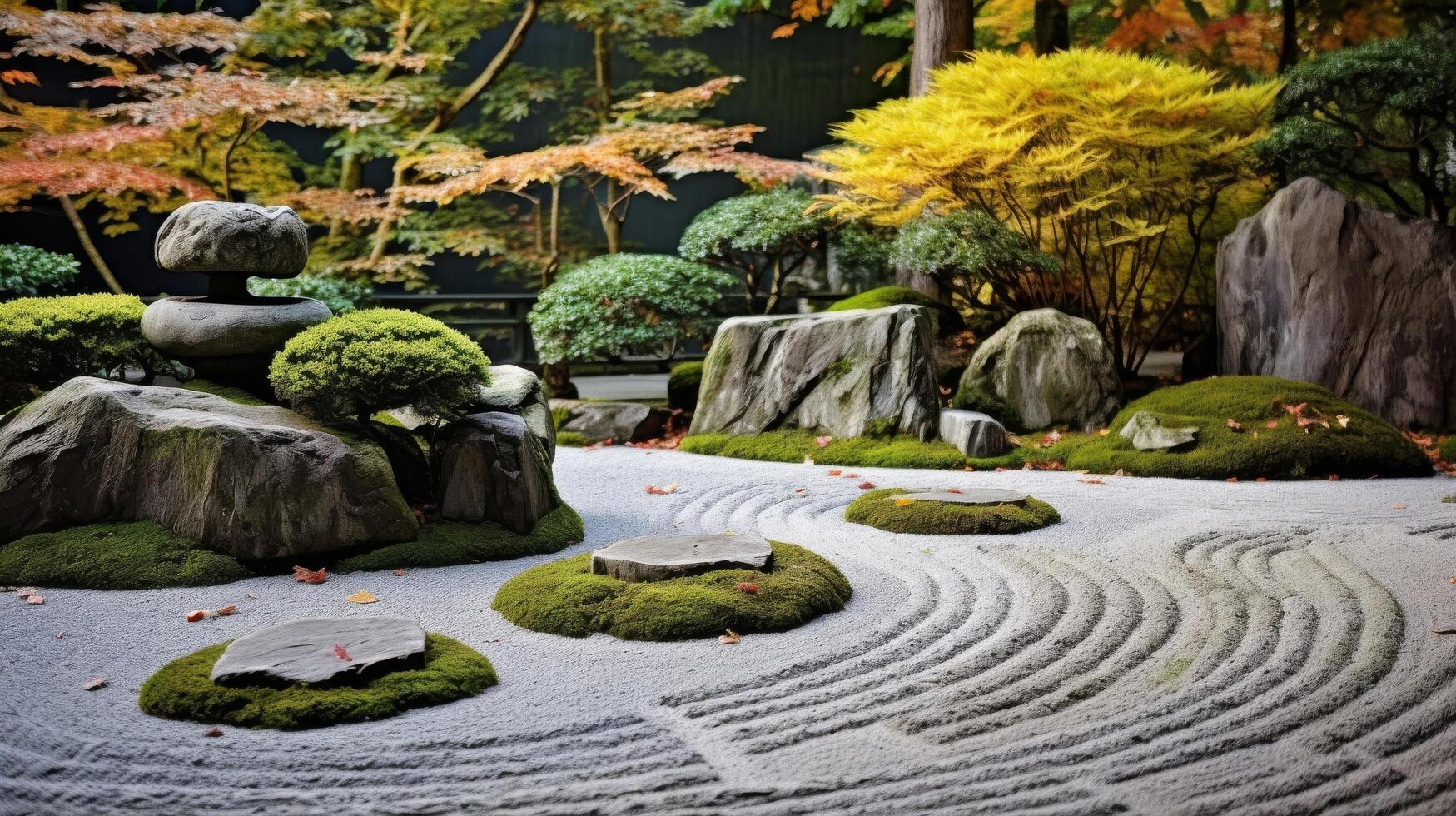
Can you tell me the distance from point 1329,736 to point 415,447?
3.89 m

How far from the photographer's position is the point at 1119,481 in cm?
682

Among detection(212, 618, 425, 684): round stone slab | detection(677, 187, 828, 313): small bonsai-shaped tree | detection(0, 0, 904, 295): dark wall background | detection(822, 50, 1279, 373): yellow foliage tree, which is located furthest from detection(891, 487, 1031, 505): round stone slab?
detection(0, 0, 904, 295): dark wall background

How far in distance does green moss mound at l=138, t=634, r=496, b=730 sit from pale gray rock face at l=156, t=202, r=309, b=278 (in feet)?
8.04

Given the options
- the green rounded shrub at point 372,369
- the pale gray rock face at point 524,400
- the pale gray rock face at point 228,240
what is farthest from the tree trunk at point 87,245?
the green rounded shrub at point 372,369

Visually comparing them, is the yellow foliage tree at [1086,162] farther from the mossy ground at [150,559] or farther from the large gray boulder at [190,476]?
the large gray boulder at [190,476]

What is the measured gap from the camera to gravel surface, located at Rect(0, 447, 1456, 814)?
A: 8.48ft

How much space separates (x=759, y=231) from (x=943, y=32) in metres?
2.49

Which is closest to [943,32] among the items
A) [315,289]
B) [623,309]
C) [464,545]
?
[623,309]

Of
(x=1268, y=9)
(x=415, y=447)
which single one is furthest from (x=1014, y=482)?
(x=1268, y=9)

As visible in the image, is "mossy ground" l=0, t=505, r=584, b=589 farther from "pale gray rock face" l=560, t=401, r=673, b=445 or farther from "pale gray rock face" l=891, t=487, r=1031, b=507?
"pale gray rock face" l=560, t=401, r=673, b=445

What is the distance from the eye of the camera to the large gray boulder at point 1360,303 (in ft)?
25.4

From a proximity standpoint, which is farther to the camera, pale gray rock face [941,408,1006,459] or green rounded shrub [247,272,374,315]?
green rounded shrub [247,272,374,315]

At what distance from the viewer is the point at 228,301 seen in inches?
212

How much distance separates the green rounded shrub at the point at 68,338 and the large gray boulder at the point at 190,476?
0.70 meters
